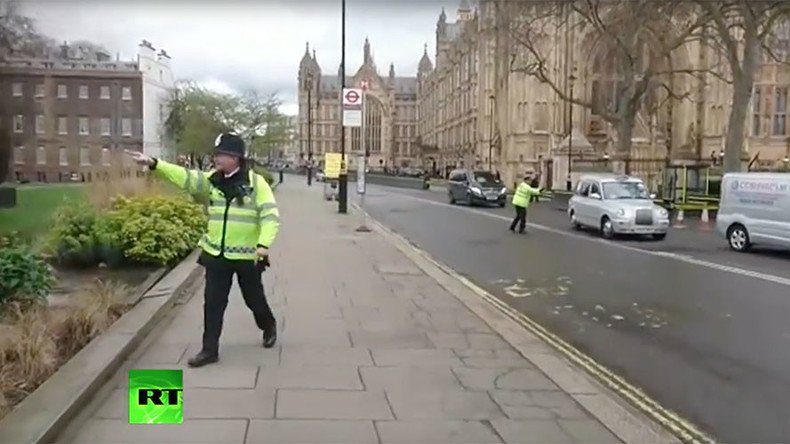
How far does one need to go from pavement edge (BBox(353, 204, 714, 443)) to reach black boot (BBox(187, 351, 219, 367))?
278cm

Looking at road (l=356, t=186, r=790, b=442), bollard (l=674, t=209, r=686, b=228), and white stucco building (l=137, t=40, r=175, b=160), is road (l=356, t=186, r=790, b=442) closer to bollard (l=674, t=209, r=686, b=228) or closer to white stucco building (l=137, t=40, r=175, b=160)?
bollard (l=674, t=209, r=686, b=228)

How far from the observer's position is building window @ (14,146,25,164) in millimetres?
9016

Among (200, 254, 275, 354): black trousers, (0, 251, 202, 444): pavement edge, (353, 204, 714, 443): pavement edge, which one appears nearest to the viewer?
(0, 251, 202, 444): pavement edge

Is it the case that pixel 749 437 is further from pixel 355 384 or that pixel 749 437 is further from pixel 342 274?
pixel 342 274

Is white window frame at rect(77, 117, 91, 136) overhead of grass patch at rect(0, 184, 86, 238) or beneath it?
overhead

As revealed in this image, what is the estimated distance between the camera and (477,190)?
107ft

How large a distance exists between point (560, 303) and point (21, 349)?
21.5 feet

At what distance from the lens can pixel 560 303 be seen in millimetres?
9180

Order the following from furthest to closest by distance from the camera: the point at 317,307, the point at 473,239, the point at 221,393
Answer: the point at 473,239 < the point at 317,307 < the point at 221,393

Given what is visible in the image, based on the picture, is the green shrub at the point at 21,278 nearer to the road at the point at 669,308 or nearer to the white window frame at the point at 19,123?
the white window frame at the point at 19,123

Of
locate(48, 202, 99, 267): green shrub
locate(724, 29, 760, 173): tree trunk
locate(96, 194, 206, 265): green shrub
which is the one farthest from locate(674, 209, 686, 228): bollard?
locate(48, 202, 99, 267): green shrub

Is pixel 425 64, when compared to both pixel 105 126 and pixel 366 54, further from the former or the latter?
pixel 105 126

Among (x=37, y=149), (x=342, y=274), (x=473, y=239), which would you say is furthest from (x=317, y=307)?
(x=473, y=239)

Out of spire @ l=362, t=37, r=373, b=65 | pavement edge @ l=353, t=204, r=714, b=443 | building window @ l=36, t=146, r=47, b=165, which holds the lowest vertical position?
pavement edge @ l=353, t=204, r=714, b=443
